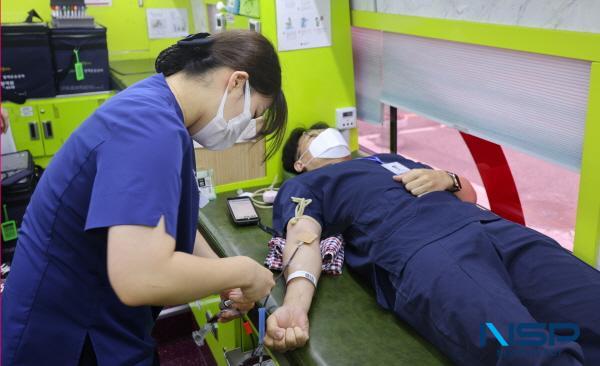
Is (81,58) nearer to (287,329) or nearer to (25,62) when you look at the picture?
(25,62)

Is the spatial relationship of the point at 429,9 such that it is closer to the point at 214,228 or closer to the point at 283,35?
the point at 283,35

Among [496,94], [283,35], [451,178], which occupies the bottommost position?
[451,178]

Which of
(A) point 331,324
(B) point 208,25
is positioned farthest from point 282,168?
(B) point 208,25

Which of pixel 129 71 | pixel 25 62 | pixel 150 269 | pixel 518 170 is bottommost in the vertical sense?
pixel 518 170

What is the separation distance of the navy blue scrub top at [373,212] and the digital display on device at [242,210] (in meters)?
0.23

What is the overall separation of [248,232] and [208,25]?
239 centimetres

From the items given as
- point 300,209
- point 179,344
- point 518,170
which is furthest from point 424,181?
point 518,170

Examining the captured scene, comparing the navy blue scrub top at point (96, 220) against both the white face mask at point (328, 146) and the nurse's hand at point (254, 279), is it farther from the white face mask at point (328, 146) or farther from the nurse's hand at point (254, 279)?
the white face mask at point (328, 146)

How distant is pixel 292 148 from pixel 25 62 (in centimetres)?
215

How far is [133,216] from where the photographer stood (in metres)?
0.93

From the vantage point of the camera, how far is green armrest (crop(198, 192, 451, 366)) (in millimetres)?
1415

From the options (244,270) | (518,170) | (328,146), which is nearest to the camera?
(244,270)

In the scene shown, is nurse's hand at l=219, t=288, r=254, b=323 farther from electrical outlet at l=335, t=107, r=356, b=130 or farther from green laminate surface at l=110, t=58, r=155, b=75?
green laminate surface at l=110, t=58, r=155, b=75

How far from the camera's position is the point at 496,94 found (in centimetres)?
206
